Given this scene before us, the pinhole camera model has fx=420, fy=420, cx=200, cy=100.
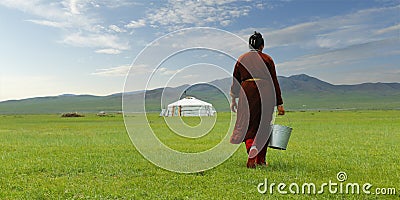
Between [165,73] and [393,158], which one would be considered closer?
[165,73]

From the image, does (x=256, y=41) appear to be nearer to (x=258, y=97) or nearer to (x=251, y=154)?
(x=258, y=97)

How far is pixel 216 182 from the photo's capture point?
20.2 feet

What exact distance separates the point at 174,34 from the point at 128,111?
1482 mm

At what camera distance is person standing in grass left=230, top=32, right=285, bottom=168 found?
24.1 feet

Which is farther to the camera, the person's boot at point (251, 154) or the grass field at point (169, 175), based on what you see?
the person's boot at point (251, 154)

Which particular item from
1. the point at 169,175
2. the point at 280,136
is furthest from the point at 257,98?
the point at 169,175

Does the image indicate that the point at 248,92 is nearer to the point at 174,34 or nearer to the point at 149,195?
the point at 174,34

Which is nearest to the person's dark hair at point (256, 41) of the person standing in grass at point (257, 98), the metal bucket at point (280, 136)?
the person standing in grass at point (257, 98)

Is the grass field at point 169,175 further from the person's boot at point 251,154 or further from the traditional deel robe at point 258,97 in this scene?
the traditional deel robe at point 258,97

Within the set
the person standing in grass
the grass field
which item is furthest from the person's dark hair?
the grass field

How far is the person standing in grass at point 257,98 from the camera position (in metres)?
7.36

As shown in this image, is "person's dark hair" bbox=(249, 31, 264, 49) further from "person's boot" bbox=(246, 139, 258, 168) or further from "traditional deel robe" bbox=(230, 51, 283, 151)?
"person's boot" bbox=(246, 139, 258, 168)

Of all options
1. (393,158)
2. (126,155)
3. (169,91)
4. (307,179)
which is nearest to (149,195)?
(307,179)

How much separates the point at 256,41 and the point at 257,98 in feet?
3.28
